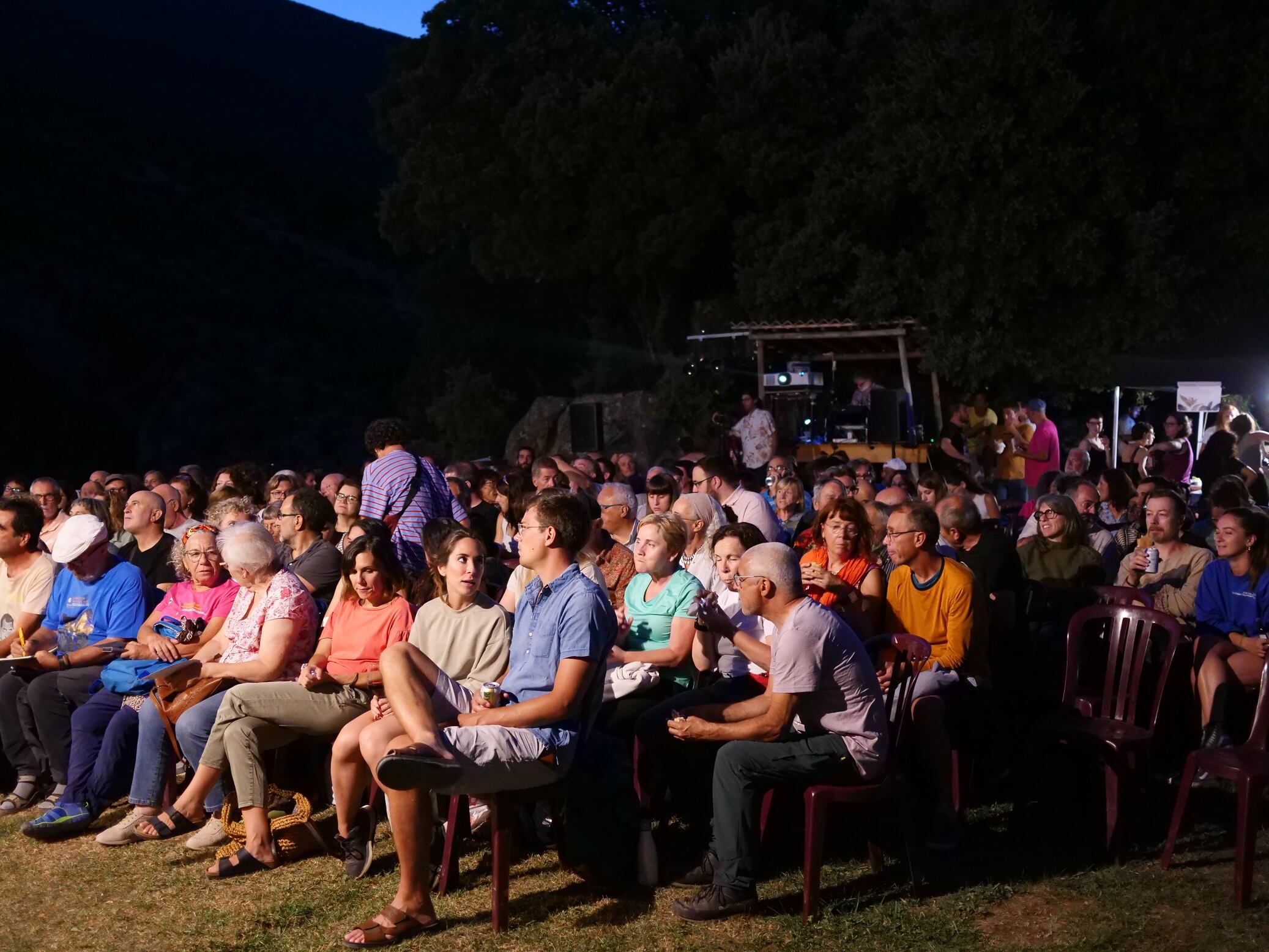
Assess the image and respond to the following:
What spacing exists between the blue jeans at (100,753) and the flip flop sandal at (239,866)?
2.82 feet

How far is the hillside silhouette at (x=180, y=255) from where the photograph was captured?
94.2 feet

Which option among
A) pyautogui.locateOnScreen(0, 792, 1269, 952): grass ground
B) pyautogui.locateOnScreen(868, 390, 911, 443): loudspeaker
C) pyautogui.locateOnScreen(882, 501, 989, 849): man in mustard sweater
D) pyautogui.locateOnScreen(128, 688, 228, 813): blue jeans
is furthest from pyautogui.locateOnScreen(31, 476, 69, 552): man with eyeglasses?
pyautogui.locateOnScreen(868, 390, 911, 443): loudspeaker

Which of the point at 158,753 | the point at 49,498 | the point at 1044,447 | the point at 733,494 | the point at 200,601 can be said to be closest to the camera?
the point at 158,753

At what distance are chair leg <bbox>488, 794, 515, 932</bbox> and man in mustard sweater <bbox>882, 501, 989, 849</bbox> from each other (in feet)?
5.33

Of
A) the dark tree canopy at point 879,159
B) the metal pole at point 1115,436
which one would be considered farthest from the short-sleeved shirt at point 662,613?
the metal pole at point 1115,436

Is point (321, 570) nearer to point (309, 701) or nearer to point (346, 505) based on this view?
point (309, 701)

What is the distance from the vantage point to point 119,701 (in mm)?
5246

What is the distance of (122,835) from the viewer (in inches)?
192

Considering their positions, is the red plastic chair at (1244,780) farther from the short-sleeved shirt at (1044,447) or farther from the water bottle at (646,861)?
the short-sleeved shirt at (1044,447)

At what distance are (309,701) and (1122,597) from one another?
3309 millimetres

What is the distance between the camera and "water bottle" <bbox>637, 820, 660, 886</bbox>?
13.8 ft

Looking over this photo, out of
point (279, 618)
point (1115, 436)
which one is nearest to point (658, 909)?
point (279, 618)

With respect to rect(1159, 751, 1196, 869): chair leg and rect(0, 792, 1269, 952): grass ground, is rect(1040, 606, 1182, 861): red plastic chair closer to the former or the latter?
rect(1159, 751, 1196, 869): chair leg

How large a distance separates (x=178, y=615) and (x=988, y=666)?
3.48 meters
